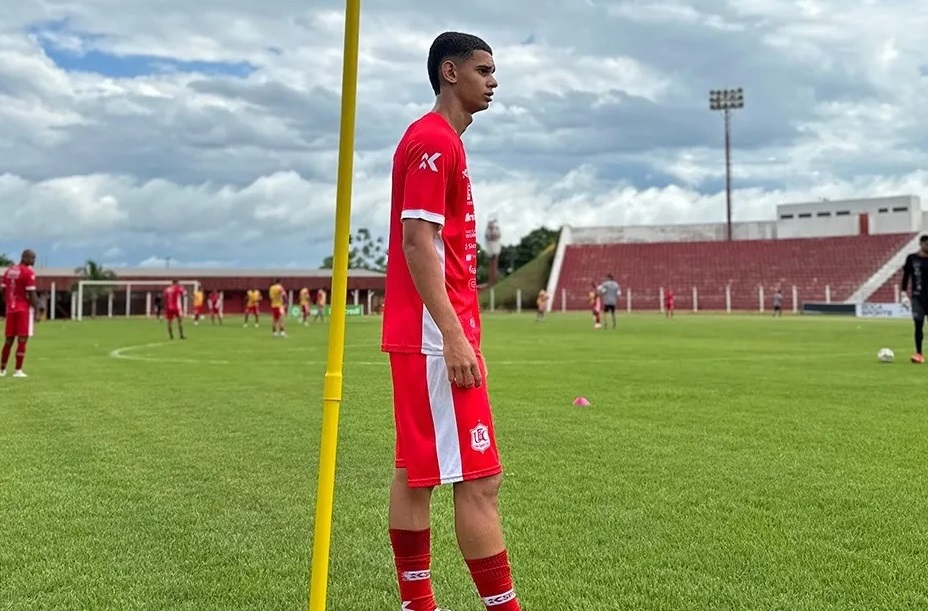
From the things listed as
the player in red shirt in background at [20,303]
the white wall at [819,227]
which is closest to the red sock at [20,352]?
the player in red shirt in background at [20,303]

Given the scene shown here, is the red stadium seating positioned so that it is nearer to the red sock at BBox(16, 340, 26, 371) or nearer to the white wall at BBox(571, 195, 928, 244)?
the white wall at BBox(571, 195, 928, 244)

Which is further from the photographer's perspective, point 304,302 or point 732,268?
point 732,268

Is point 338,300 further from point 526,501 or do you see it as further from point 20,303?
point 20,303

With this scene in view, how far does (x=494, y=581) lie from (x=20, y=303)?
12.9 metres

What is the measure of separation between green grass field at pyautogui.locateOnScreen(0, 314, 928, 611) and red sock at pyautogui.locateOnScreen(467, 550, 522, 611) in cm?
44

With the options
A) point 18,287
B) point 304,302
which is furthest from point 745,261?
point 18,287

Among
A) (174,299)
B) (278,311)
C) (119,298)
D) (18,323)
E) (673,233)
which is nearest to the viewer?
(18,323)

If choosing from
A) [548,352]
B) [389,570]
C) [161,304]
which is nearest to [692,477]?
[389,570]

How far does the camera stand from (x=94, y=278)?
68.2 m

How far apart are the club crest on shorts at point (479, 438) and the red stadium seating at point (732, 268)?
67.6 m

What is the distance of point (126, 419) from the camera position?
8.84 meters

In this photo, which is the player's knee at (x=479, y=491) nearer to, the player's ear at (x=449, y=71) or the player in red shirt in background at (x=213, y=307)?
the player's ear at (x=449, y=71)

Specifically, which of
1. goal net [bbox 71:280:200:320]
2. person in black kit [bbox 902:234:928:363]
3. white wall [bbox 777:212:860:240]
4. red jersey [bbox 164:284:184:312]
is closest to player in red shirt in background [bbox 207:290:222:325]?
goal net [bbox 71:280:200:320]

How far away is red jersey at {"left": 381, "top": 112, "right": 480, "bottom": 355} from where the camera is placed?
2.99 m
